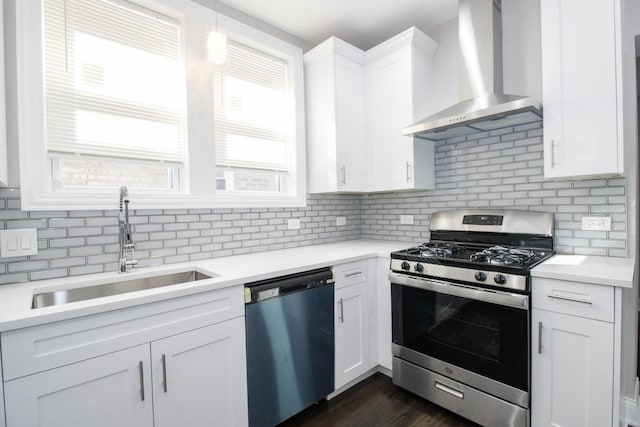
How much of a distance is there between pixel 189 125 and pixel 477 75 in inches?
82.2

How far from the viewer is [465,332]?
1.83 metres

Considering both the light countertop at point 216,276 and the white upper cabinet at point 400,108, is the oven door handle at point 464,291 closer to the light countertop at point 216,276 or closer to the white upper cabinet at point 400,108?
the light countertop at point 216,276

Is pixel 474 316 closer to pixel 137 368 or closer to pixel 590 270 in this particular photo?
pixel 590 270

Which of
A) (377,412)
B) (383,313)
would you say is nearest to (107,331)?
(377,412)

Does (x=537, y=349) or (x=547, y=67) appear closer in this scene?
(x=537, y=349)

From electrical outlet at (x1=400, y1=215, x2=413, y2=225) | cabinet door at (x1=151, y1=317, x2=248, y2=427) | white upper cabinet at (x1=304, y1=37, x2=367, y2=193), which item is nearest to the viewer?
cabinet door at (x1=151, y1=317, x2=248, y2=427)

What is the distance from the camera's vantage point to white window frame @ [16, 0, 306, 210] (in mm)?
1604

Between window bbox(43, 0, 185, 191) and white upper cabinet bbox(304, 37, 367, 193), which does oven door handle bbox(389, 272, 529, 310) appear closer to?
white upper cabinet bbox(304, 37, 367, 193)

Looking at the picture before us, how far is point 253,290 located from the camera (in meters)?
1.67

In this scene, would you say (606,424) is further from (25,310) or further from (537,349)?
(25,310)

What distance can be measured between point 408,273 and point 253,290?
1.06m

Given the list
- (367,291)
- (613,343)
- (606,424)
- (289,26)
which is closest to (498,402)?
(606,424)

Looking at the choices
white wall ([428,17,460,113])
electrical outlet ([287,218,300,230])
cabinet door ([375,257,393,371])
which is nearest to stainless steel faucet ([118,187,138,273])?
electrical outlet ([287,218,300,230])

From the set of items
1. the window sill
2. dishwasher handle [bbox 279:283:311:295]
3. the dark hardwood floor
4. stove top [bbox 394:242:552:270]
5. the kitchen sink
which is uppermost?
the window sill
